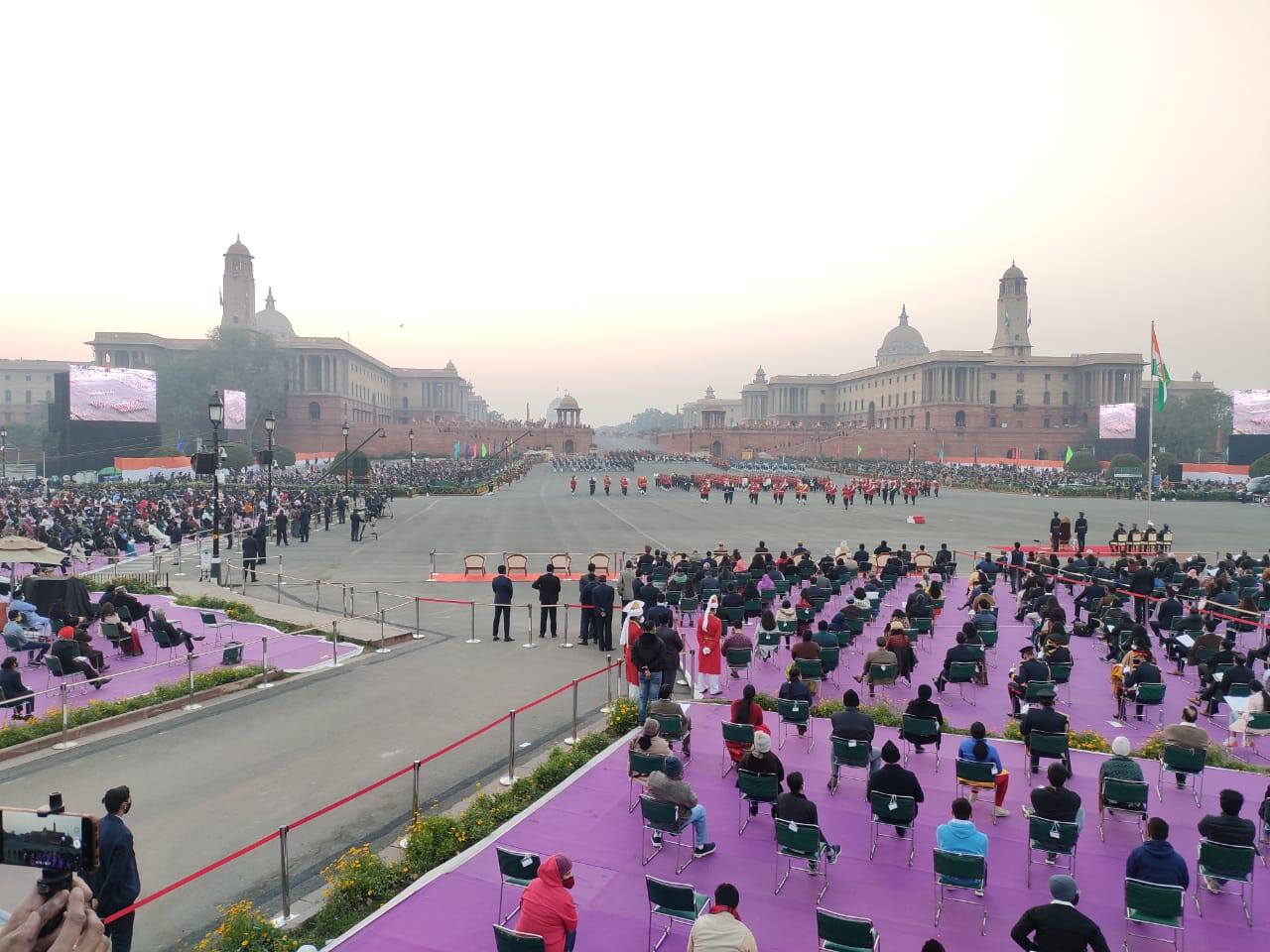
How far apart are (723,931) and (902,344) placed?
626 ft

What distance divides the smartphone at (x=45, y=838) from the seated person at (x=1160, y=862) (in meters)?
7.52

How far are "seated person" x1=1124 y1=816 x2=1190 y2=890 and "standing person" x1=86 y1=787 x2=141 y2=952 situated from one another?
788cm

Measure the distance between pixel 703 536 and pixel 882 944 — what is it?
1156 inches

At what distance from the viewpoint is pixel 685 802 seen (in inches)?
303

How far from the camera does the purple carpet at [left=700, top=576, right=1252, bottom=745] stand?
12.3 m

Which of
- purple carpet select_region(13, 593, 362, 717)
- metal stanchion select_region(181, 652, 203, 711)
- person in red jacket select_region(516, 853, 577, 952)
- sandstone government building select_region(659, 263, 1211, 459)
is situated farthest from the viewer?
sandstone government building select_region(659, 263, 1211, 459)

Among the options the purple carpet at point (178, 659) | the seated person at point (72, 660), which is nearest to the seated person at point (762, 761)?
the purple carpet at point (178, 659)

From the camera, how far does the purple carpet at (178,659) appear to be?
13.1 metres

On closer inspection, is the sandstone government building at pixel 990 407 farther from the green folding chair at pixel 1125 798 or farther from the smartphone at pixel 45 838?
the smartphone at pixel 45 838

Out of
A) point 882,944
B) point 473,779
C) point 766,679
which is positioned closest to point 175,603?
point 473,779

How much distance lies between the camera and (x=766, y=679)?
14562mm

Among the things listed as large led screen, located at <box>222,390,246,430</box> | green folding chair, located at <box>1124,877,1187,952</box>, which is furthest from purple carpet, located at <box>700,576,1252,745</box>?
large led screen, located at <box>222,390,246,430</box>

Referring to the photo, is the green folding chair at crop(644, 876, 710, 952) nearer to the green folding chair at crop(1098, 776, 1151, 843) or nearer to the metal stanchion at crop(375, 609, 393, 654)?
the green folding chair at crop(1098, 776, 1151, 843)

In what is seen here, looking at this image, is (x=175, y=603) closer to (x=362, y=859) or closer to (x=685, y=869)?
(x=362, y=859)
